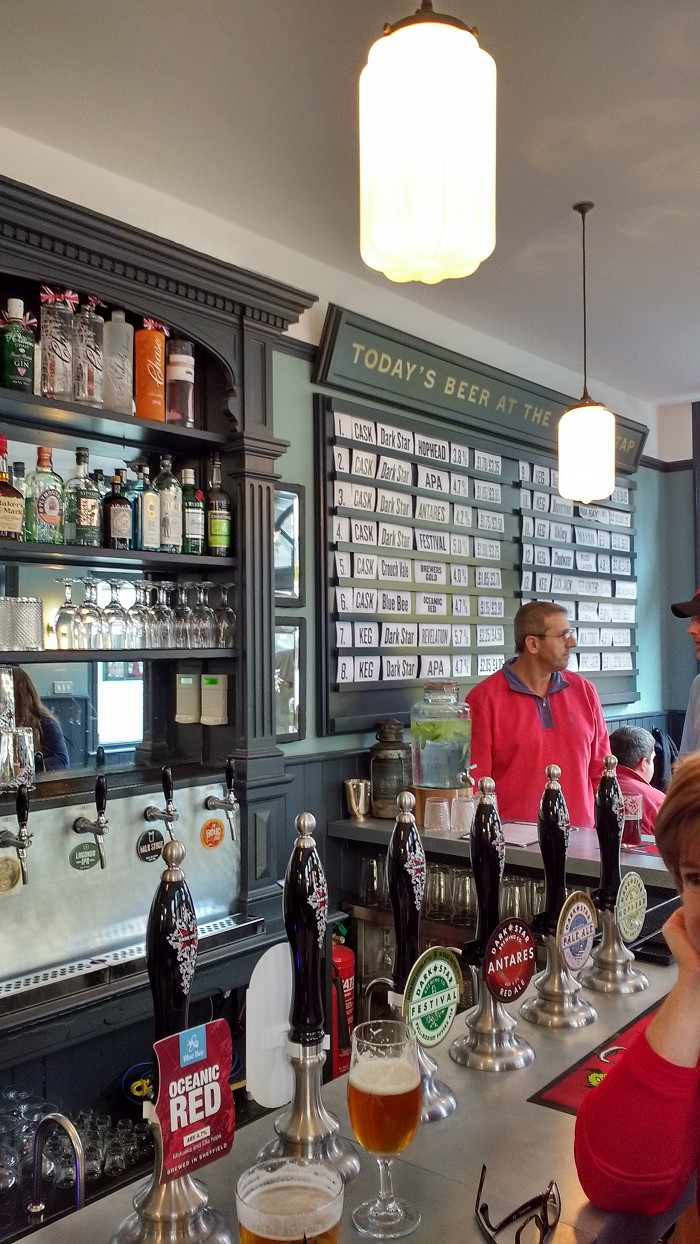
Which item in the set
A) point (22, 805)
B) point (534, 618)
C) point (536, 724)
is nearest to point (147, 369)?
point (22, 805)

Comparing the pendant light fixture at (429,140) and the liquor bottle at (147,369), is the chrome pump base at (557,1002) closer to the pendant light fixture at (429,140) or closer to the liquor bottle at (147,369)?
the pendant light fixture at (429,140)

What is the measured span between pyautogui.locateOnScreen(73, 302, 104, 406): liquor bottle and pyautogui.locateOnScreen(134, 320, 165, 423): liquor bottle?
0.60 feet

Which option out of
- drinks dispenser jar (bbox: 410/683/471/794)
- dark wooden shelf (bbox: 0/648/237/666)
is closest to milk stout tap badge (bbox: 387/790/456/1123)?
dark wooden shelf (bbox: 0/648/237/666)

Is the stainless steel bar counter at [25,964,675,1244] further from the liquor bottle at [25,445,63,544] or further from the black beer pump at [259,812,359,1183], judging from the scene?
the liquor bottle at [25,445,63,544]

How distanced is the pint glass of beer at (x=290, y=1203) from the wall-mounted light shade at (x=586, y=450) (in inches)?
126

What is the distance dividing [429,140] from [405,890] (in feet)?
3.35

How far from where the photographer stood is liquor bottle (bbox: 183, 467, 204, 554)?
117 inches

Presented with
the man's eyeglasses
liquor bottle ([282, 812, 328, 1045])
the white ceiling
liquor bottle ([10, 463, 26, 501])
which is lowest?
the man's eyeglasses

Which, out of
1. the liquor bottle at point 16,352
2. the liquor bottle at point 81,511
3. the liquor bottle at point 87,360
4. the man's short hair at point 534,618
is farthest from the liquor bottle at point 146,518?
the man's short hair at point 534,618

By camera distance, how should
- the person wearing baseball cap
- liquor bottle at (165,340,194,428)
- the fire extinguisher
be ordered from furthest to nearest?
the person wearing baseball cap, the fire extinguisher, liquor bottle at (165,340,194,428)

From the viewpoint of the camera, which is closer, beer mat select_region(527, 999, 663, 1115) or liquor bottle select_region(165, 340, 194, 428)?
beer mat select_region(527, 999, 663, 1115)

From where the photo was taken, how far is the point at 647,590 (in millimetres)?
6020

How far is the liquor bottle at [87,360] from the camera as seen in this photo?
264cm

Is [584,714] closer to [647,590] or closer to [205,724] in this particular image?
[205,724]
